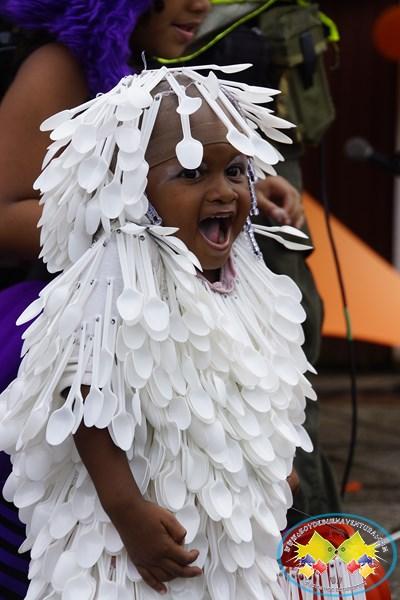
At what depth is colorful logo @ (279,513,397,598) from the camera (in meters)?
1.57

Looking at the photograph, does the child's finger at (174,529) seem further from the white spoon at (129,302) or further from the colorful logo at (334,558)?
the white spoon at (129,302)

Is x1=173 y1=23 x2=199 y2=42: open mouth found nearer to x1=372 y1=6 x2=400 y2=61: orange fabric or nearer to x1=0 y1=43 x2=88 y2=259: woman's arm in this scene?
x1=0 y1=43 x2=88 y2=259: woman's arm

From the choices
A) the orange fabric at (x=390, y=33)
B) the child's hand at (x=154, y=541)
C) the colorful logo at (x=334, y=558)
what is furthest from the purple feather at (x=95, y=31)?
the orange fabric at (x=390, y=33)

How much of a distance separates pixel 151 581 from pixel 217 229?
1.88 feet

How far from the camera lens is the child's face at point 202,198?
176 centimetres

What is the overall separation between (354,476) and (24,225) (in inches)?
106

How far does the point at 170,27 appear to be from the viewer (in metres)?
2.29

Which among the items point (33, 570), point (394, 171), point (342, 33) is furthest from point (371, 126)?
point (33, 570)

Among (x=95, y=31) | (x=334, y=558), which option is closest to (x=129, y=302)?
(x=334, y=558)

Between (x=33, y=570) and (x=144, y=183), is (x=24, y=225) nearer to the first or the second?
(x=144, y=183)

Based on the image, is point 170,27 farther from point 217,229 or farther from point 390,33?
point 390,33

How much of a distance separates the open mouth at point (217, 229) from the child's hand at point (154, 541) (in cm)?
44

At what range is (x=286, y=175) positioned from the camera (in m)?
2.79

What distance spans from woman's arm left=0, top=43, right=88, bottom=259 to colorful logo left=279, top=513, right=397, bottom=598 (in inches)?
31.6
